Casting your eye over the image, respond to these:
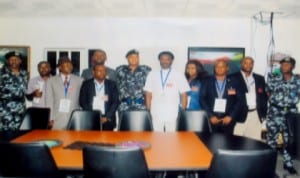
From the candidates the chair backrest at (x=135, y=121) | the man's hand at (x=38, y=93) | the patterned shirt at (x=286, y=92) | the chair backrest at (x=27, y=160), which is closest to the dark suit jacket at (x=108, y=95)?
the chair backrest at (x=135, y=121)

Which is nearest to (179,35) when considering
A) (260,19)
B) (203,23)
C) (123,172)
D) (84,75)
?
(203,23)

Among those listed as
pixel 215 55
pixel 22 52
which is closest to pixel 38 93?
pixel 22 52

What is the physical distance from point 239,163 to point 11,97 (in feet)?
12.5

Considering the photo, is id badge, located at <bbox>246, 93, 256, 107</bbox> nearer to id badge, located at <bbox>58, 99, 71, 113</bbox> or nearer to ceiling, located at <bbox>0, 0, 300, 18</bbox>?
ceiling, located at <bbox>0, 0, 300, 18</bbox>

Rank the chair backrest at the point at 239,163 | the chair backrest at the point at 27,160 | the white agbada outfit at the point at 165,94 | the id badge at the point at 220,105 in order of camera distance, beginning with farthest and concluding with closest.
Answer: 1. the white agbada outfit at the point at 165,94
2. the id badge at the point at 220,105
3. the chair backrest at the point at 27,160
4. the chair backrest at the point at 239,163

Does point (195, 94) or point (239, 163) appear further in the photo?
point (195, 94)

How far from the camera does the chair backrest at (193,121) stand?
368 cm

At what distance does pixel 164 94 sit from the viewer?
14.4 feet

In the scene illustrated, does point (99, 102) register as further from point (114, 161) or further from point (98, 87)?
point (114, 161)

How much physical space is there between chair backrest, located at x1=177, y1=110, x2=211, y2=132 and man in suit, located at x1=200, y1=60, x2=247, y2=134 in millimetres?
577

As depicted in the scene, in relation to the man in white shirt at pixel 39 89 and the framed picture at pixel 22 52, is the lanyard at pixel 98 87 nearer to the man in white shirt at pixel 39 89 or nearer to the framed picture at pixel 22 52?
the man in white shirt at pixel 39 89

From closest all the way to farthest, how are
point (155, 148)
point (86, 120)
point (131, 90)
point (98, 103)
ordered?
point (155, 148) < point (86, 120) < point (98, 103) < point (131, 90)

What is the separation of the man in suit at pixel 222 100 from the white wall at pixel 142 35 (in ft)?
5.56

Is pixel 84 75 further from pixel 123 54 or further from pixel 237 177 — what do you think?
pixel 237 177
